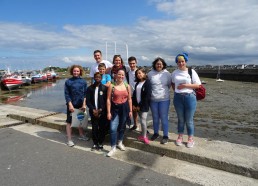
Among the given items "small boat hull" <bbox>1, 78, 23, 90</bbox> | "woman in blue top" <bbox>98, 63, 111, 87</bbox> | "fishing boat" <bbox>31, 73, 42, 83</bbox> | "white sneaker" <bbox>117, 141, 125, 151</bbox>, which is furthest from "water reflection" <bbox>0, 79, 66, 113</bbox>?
"fishing boat" <bbox>31, 73, 42, 83</bbox>

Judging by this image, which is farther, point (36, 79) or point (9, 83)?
point (36, 79)

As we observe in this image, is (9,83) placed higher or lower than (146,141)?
lower

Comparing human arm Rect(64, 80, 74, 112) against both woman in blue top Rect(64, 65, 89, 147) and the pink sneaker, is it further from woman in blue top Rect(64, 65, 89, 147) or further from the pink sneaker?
the pink sneaker

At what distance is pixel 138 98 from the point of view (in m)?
5.36

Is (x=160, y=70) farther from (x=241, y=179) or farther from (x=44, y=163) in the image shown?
(x=44, y=163)

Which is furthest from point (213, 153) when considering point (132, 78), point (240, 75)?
point (240, 75)

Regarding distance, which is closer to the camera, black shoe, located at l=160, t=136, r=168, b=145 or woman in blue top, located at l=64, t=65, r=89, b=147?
black shoe, located at l=160, t=136, r=168, b=145

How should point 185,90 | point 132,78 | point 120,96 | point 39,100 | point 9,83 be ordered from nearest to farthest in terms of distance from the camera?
point 185,90, point 120,96, point 132,78, point 39,100, point 9,83

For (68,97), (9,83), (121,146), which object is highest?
(68,97)

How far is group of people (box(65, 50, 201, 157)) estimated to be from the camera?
493cm

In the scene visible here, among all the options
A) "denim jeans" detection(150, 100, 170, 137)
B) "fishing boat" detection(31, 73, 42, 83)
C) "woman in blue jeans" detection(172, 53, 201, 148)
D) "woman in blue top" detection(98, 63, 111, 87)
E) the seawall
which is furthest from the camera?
the seawall

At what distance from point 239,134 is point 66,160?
7398 mm

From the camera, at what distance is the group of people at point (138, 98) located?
4.93 metres

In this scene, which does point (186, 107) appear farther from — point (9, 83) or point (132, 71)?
point (9, 83)
